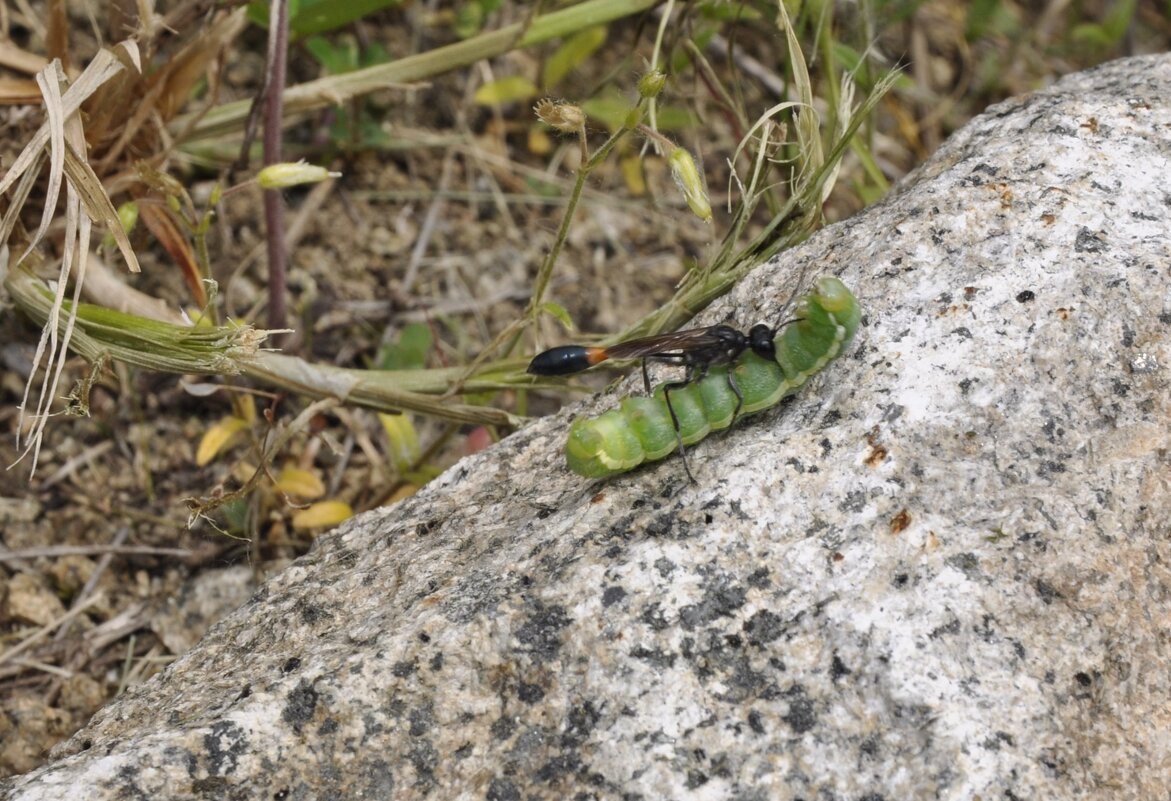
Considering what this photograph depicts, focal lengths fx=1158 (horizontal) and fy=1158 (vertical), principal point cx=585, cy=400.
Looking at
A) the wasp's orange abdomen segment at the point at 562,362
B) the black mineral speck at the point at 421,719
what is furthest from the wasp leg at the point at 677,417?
the black mineral speck at the point at 421,719

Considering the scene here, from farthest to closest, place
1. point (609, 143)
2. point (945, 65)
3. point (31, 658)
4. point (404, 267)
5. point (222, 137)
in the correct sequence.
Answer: point (945, 65)
point (404, 267)
point (222, 137)
point (31, 658)
point (609, 143)

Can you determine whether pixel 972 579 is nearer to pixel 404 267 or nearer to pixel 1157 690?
pixel 1157 690

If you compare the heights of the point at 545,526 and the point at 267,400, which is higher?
the point at 545,526

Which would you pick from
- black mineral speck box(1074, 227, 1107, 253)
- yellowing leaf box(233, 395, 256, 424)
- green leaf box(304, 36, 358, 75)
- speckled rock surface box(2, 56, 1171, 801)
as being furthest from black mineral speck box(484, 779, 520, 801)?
green leaf box(304, 36, 358, 75)

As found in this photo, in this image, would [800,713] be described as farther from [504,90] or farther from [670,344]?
[504,90]

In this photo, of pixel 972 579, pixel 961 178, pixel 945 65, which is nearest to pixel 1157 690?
pixel 972 579
